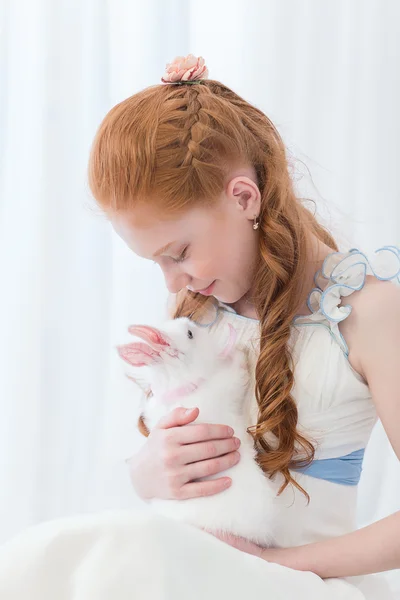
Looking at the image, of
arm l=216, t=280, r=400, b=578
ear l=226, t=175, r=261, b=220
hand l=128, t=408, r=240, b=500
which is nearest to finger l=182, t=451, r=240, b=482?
hand l=128, t=408, r=240, b=500

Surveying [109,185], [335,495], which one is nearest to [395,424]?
[335,495]

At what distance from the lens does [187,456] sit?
1.16 metres

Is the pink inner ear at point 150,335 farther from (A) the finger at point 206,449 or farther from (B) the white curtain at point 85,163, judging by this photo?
(B) the white curtain at point 85,163

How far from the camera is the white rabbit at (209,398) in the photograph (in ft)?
3.62

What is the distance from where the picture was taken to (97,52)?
74.4 inches

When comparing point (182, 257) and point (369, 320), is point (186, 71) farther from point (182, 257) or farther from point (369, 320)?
point (369, 320)

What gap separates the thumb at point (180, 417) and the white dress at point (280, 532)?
12cm

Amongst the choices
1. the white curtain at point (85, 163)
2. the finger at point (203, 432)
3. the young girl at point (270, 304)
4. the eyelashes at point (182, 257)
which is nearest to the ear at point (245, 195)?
the young girl at point (270, 304)

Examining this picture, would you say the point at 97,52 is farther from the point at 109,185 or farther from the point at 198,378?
the point at 198,378

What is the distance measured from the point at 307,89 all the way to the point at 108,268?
0.65 metres

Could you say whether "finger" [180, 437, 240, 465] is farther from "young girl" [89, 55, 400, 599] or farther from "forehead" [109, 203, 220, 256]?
"forehead" [109, 203, 220, 256]

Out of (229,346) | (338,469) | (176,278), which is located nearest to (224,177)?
(176,278)

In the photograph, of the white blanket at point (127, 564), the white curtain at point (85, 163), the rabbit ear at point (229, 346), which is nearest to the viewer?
the white blanket at point (127, 564)

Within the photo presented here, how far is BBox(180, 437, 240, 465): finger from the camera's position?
44.4 inches
